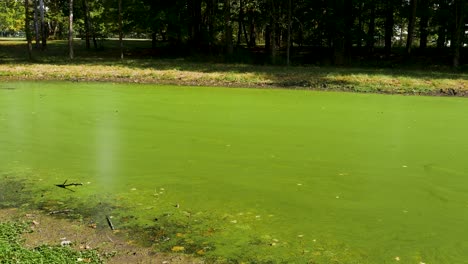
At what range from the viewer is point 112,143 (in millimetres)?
7703

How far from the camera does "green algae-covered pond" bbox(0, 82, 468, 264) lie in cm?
428

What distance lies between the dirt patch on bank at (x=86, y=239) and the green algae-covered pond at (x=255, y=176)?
0.48 ft

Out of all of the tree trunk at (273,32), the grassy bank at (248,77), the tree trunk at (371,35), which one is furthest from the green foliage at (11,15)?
the tree trunk at (371,35)

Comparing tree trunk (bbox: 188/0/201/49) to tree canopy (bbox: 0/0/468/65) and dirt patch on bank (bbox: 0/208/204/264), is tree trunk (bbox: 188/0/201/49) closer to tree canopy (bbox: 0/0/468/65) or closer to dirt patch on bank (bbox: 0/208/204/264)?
tree canopy (bbox: 0/0/468/65)

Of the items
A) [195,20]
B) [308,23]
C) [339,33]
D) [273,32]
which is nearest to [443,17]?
[339,33]

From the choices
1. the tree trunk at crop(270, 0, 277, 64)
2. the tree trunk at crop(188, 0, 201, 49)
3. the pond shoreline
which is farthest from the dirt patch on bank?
the tree trunk at crop(188, 0, 201, 49)

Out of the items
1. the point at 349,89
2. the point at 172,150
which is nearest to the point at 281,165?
the point at 172,150

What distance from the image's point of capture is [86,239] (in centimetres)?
420

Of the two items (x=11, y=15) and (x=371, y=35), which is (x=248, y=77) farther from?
(x=11, y=15)

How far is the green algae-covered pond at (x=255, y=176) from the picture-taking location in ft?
14.0

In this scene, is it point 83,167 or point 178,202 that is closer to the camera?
point 178,202

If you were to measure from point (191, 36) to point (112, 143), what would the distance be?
2192cm

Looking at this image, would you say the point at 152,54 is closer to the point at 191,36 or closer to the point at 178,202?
the point at 191,36

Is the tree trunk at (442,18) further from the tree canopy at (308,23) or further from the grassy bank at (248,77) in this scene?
the grassy bank at (248,77)
